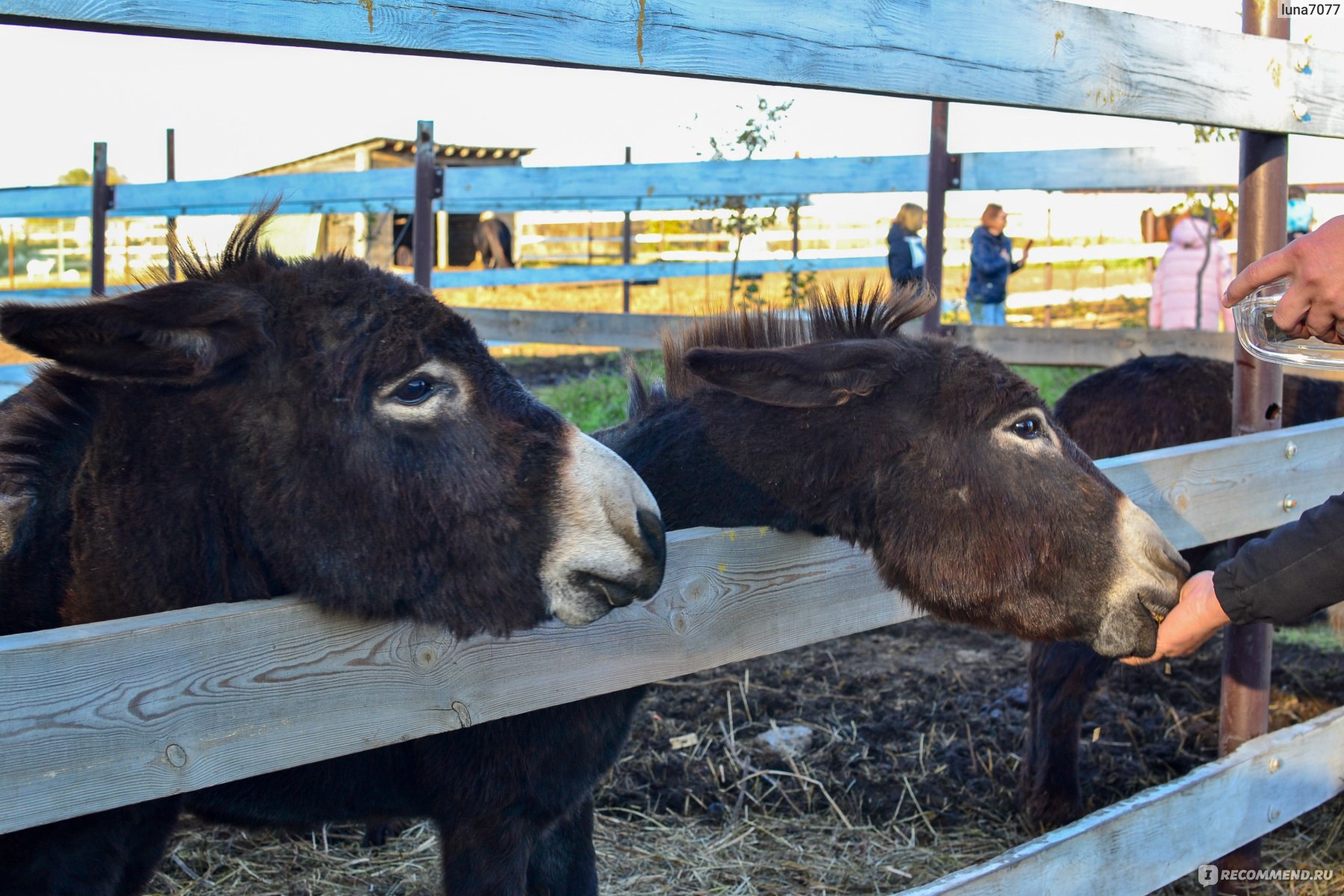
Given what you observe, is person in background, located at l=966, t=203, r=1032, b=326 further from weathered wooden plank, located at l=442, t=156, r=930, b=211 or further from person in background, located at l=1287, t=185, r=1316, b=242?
person in background, located at l=1287, t=185, r=1316, b=242

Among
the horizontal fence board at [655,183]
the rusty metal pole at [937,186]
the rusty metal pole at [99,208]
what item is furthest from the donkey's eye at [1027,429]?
the rusty metal pole at [99,208]

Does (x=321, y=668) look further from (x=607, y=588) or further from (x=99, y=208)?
(x=99, y=208)

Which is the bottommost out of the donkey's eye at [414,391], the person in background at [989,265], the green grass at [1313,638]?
the green grass at [1313,638]

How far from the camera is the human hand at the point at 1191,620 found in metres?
2.53

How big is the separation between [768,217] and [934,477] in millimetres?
9640

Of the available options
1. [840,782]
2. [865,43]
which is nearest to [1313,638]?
[840,782]

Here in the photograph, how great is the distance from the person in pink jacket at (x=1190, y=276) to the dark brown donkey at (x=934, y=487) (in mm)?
9623

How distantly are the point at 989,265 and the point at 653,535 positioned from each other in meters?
9.42

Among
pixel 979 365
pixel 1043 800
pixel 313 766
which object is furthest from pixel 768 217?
pixel 313 766

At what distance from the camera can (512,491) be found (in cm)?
218

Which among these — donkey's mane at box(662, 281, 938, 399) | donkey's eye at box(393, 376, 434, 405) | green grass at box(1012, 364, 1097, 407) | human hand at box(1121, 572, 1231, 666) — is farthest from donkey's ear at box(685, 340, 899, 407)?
green grass at box(1012, 364, 1097, 407)

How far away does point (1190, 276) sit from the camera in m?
11.8

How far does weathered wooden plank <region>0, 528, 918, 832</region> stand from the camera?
1568 mm

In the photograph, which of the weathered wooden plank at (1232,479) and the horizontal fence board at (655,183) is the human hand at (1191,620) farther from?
the horizontal fence board at (655,183)
